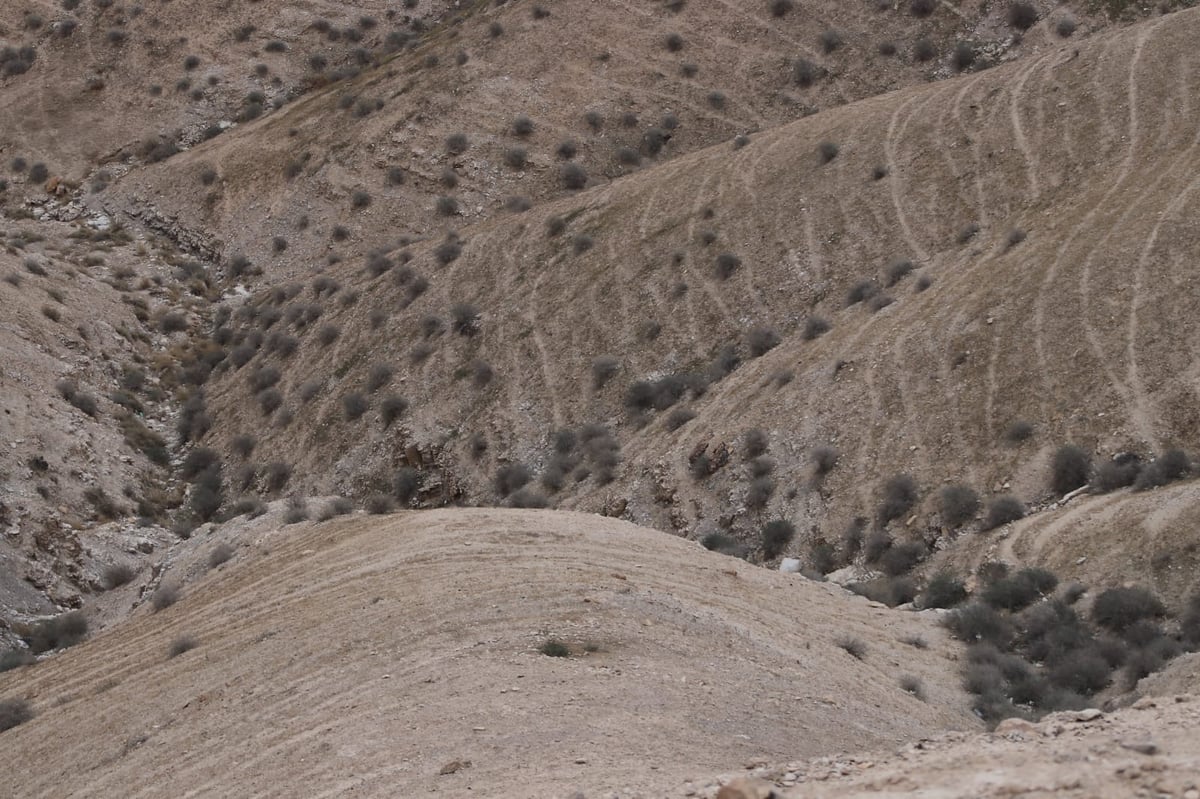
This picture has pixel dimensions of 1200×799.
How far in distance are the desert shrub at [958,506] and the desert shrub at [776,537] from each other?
2431 millimetres

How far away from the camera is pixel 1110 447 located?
1769 cm

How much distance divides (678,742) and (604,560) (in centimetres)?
458

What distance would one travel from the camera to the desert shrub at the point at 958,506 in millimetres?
17766

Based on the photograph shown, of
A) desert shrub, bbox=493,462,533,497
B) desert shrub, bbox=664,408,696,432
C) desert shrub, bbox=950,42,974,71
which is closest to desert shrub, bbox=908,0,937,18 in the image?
desert shrub, bbox=950,42,974,71

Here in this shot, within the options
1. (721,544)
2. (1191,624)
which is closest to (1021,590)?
(1191,624)

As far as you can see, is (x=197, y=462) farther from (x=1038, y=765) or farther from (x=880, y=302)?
(x=1038, y=765)

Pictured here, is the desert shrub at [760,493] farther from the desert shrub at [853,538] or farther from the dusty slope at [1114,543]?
the dusty slope at [1114,543]

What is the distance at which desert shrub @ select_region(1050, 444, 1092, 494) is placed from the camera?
17.4 meters

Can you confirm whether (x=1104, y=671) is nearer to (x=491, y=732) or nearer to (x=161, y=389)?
(x=491, y=732)

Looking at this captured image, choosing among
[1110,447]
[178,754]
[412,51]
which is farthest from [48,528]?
[412,51]

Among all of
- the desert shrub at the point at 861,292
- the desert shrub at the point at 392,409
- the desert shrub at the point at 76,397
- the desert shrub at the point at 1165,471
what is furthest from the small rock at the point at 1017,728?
the desert shrub at the point at 76,397

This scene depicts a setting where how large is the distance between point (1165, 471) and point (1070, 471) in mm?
1494

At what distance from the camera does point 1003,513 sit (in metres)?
17.2

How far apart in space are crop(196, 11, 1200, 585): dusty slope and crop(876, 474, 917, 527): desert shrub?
291mm
